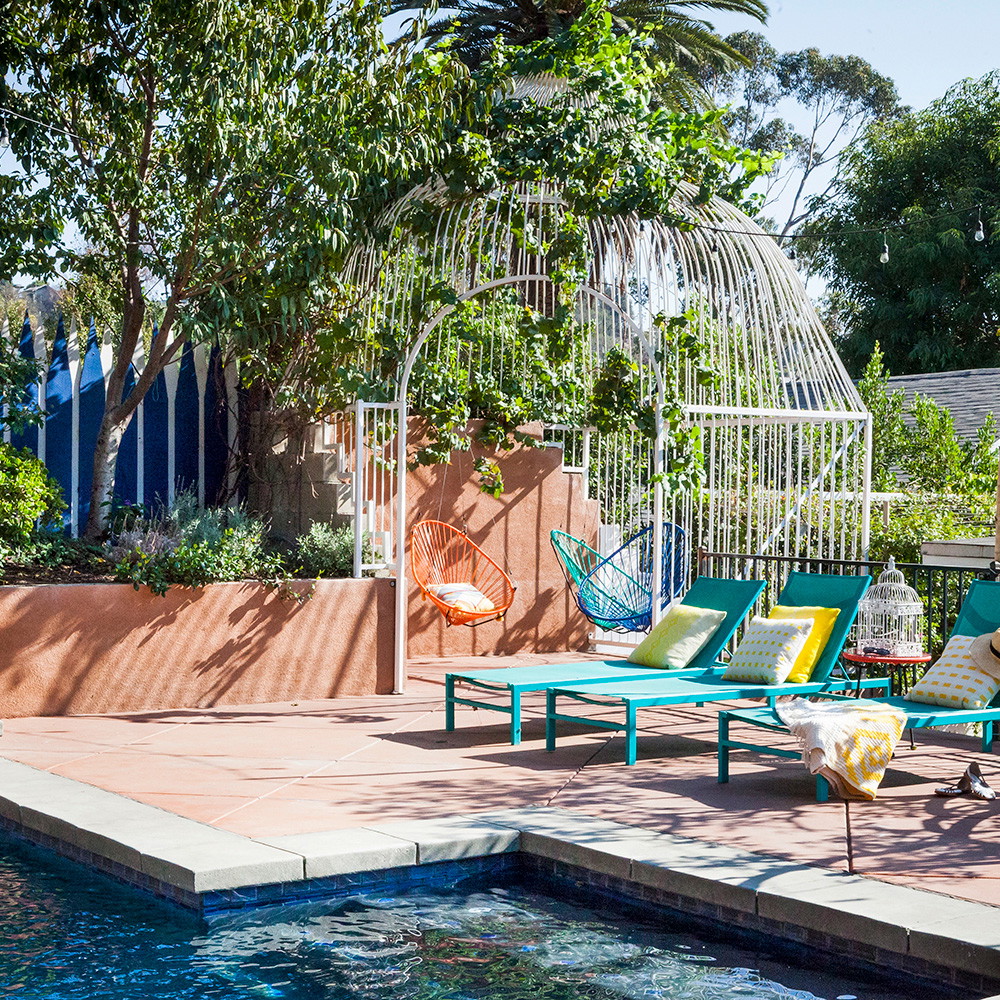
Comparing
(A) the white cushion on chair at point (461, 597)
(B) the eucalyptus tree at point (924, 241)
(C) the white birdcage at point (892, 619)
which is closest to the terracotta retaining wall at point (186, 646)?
(A) the white cushion on chair at point (461, 597)

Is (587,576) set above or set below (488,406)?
below

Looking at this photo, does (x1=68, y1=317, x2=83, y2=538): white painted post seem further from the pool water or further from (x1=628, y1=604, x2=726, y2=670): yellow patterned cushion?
the pool water

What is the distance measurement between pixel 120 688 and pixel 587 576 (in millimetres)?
3657

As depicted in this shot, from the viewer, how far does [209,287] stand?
877 centimetres

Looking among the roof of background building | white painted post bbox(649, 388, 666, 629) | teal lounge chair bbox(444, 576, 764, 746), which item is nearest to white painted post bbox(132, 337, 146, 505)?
teal lounge chair bbox(444, 576, 764, 746)

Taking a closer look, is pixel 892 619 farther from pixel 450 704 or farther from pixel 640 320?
pixel 450 704

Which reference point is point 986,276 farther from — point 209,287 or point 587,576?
point 209,287

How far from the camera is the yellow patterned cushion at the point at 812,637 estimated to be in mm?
7434

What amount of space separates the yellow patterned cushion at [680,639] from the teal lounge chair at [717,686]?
176 mm

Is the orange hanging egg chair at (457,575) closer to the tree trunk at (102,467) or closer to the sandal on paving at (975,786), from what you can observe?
the tree trunk at (102,467)

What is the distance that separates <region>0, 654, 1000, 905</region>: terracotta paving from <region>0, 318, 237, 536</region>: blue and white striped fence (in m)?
2.52

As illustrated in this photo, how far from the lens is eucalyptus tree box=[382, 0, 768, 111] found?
1580 cm

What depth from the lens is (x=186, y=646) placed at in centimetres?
845

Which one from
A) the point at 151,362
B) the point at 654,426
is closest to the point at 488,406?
the point at 654,426
